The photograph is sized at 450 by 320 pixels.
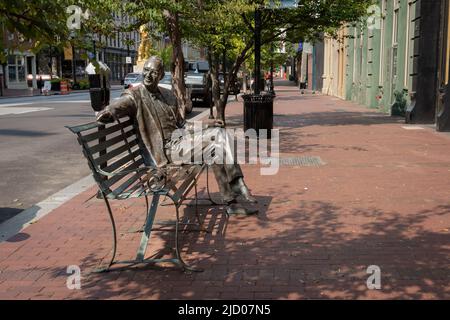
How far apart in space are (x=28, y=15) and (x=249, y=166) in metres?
6.69

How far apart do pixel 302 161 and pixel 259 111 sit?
13.3 ft

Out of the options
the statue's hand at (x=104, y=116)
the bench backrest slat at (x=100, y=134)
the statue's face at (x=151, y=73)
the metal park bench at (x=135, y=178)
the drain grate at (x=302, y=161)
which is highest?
the statue's face at (x=151, y=73)

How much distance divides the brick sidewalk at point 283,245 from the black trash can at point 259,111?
5.11 m

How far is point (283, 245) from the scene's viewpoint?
17.6 feet

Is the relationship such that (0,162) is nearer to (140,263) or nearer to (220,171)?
(220,171)

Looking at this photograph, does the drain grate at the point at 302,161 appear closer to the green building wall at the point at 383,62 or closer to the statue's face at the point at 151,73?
the statue's face at the point at 151,73

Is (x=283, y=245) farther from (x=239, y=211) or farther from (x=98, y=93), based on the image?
(x=98, y=93)

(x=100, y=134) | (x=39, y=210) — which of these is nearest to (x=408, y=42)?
(x=39, y=210)

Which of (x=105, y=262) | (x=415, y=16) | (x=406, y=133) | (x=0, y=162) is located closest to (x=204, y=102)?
(x=415, y=16)

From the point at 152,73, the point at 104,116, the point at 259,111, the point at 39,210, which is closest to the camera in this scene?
the point at 104,116

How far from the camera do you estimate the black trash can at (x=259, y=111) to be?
1414 centimetres

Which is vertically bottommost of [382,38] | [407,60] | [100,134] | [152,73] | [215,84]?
[100,134]

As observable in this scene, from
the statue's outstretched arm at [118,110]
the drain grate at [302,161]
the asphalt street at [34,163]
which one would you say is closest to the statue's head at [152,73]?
the statue's outstretched arm at [118,110]

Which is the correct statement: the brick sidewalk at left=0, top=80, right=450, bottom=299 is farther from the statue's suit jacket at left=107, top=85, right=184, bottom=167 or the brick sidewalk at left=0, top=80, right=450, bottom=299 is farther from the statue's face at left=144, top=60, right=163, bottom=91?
the statue's face at left=144, top=60, right=163, bottom=91
